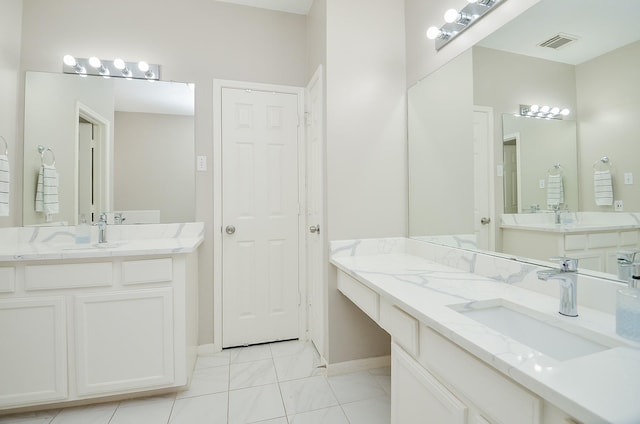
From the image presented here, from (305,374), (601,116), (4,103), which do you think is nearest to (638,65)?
(601,116)

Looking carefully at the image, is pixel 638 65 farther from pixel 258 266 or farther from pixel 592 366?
pixel 258 266

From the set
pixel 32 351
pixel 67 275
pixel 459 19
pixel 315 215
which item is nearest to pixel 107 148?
pixel 67 275

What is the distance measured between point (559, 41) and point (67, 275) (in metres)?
2.54

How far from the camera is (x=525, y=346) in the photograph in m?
0.72

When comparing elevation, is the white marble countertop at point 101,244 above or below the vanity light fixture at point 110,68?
below

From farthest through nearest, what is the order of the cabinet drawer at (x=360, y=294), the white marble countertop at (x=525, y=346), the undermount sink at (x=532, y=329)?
1. the cabinet drawer at (x=360, y=294)
2. the undermount sink at (x=532, y=329)
3. the white marble countertop at (x=525, y=346)

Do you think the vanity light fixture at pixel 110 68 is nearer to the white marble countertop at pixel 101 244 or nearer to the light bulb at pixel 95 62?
the light bulb at pixel 95 62

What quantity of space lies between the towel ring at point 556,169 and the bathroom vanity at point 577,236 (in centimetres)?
16

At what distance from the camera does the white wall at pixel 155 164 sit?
2146 mm

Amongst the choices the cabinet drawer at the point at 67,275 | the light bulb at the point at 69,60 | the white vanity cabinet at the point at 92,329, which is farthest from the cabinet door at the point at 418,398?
the light bulb at the point at 69,60

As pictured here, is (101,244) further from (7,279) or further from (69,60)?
(69,60)

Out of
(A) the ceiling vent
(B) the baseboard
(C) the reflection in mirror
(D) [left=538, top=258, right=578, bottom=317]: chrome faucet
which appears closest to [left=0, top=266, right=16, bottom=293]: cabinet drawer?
(B) the baseboard

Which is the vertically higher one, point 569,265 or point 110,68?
point 110,68

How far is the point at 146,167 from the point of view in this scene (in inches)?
86.3
